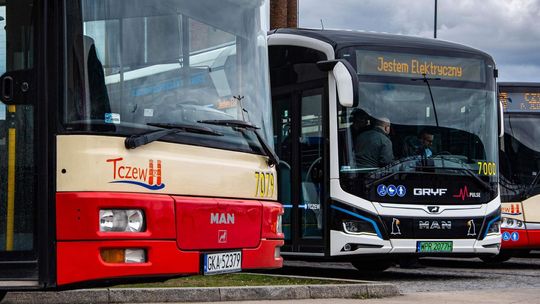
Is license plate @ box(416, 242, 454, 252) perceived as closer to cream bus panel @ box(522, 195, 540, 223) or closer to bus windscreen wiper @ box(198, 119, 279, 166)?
cream bus panel @ box(522, 195, 540, 223)

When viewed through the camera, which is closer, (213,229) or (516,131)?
(213,229)

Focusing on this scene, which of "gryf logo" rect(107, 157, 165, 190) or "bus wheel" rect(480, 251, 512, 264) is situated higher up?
"gryf logo" rect(107, 157, 165, 190)

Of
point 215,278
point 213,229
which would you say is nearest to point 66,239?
point 213,229

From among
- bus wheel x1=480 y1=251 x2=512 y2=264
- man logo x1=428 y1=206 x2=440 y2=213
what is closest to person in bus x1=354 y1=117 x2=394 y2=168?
man logo x1=428 y1=206 x2=440 y2=213

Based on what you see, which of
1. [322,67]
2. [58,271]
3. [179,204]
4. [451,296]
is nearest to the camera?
[58,271]

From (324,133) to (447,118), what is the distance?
5.53ft

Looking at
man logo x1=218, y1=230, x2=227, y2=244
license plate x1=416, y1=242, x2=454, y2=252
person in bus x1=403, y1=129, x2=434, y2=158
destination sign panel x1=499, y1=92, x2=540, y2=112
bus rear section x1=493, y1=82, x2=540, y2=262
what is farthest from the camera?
destination sign panel x1=499, y1=92, x2=540, y2=112

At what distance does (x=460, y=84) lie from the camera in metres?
14.7

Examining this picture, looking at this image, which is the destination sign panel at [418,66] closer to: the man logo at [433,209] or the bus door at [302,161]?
the bus door at [302,161]

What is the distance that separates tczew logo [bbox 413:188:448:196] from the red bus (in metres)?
Answer: 6.28

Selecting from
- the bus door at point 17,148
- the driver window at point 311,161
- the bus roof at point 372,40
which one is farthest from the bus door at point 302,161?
the bus door at point 17,148

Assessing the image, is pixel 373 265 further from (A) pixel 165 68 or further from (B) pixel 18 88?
(B) pixel 18 88

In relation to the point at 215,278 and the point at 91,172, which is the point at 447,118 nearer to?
the point at 215,278

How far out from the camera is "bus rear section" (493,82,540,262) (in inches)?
661
